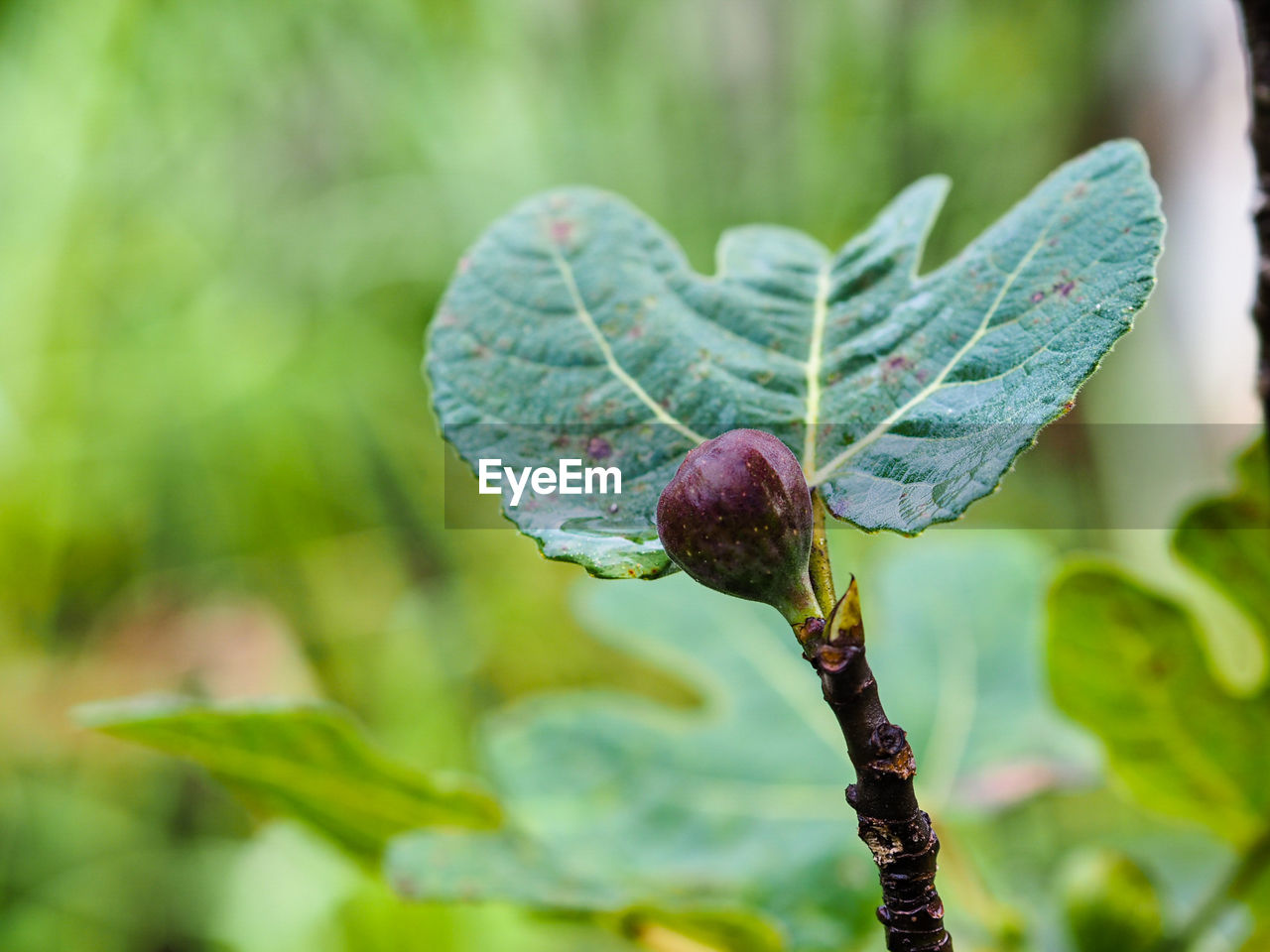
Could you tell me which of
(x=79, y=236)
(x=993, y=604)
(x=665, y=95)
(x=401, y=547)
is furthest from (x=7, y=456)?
(x=993, y=604)

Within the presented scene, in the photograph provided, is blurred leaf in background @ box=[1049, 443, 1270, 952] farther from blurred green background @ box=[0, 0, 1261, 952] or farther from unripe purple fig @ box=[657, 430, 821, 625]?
blurred green background @ box=[0, 0, 1261, 952]

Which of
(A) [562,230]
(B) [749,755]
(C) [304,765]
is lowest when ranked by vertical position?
(B) [749,755]

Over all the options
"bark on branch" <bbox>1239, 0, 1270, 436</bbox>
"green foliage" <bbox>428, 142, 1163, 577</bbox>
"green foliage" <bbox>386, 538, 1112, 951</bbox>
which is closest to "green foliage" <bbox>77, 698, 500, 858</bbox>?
"green foliage" <bbox>386, 538, 1112, 951</bbox>

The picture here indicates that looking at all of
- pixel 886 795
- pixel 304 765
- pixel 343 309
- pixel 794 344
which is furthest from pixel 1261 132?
pixel 343 309

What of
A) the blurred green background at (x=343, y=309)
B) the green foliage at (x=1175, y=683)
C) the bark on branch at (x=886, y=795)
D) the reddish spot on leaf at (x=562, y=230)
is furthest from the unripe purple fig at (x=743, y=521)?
the blurred green background at (x=343, y=309)

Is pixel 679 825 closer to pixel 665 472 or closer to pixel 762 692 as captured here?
pixel 762 692

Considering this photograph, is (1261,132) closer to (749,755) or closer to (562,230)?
(562,230)
